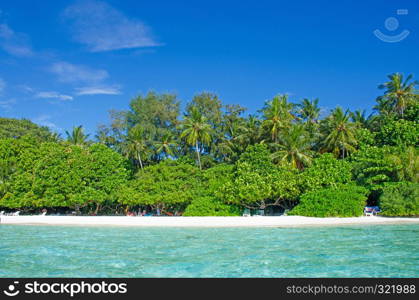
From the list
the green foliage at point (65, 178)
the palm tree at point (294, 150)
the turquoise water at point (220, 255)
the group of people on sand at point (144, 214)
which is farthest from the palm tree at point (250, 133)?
the turquoise water at point (220, 255)

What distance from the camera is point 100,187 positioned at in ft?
95.5

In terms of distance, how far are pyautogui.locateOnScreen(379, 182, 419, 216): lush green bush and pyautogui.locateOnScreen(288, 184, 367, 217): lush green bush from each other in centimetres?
129

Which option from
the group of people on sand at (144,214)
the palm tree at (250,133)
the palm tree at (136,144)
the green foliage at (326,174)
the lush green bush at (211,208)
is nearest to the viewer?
the green foliage at (326,174)

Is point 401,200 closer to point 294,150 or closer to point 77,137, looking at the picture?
point 294,150

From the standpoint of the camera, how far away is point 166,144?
114 ft

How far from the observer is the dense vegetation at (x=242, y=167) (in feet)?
74.6

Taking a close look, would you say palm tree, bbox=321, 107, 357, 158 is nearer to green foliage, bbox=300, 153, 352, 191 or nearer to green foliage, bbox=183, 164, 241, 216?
green foliage, bbox=300, 153, 352, 191

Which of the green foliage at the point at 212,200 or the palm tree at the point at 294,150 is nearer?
the green foliage at the point at 212,200

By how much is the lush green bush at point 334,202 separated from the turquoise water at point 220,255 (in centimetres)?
523

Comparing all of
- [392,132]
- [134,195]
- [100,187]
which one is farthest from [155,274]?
[392,132]

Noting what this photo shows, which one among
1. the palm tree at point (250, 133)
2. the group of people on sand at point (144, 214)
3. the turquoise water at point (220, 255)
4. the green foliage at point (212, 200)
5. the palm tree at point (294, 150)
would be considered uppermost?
the palm tree at point (250, 133)

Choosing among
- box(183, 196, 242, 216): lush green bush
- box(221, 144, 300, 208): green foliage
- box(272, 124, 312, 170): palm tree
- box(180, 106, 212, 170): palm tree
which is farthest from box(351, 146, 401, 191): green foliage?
box(180, 106, 212, 170): palm tree

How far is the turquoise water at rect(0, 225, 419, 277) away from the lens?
343 inches

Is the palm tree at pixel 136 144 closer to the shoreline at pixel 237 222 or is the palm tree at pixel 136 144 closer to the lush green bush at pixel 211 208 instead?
the lush green bush at pixel 211 208
